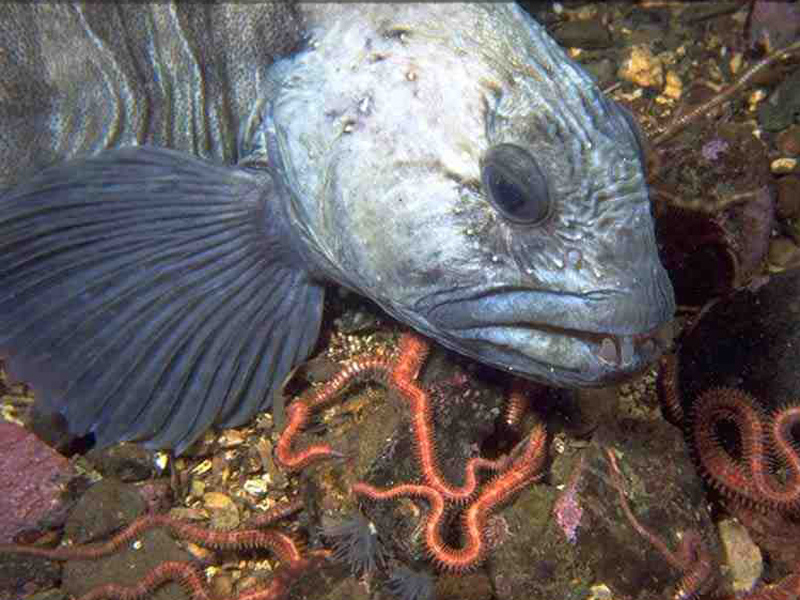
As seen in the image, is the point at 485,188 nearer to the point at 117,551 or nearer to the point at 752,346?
the point at 752,346

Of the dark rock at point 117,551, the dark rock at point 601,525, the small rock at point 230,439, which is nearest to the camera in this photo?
the dark rock at point 601,525

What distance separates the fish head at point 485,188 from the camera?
8.08 feet

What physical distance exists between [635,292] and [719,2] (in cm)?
451

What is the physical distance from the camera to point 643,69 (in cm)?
496

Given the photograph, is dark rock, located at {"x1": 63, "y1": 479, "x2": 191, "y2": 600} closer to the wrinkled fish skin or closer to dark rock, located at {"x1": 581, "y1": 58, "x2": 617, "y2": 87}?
the wrinkled fish skin

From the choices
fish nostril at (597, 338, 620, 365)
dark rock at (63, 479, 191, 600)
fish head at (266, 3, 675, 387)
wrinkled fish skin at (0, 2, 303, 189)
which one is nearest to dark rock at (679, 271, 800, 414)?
fish head at (266, 3, 675, 387)

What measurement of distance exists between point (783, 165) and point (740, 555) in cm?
243

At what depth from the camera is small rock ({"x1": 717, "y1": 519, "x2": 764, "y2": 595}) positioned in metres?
3.18

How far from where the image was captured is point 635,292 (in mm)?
2422

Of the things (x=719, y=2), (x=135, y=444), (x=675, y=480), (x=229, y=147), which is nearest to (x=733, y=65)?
(x=719, y=2)

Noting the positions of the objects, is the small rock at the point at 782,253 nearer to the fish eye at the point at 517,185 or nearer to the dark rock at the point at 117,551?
the fish eye at the point at 517,185

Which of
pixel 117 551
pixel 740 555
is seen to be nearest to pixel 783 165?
pixel 740 555

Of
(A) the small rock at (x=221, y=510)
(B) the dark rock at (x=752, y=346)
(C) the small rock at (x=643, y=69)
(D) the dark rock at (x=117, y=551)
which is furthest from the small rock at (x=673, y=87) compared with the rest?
(D) the dark rock at (x=117, y=551)

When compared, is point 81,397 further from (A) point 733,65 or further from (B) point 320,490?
(A) point 733,65
